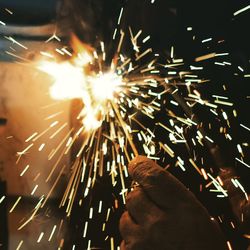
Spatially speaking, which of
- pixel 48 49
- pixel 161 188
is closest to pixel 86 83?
pixel 48 49

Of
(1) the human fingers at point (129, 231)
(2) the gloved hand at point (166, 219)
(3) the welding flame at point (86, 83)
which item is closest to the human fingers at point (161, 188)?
(2) the gloved hand at point (166, 219)

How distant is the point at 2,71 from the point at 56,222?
630 mm

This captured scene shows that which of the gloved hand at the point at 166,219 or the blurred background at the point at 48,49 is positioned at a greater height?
the blurred background at the point at 48,49

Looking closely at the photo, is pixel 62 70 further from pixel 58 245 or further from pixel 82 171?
pixel 58 245

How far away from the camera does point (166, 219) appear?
4.61ft

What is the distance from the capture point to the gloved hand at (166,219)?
4.60 ft

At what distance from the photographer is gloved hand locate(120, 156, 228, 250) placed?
4.60 ft

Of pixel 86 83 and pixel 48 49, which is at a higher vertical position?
pixel 48 49

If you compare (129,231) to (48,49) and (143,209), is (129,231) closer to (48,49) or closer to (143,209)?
(143,209)

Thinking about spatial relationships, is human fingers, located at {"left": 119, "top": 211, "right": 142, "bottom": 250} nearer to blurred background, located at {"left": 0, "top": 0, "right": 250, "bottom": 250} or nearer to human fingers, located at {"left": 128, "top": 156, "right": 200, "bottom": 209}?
human fingers, located at {"left": 128, "top": 156, "right": 200, "bottom": 209}

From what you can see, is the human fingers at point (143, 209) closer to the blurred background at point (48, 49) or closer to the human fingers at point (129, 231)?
the human fingers at point (129, 231)

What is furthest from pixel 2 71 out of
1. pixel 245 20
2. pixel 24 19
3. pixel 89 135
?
pixel 245 20

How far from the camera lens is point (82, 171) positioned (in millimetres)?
1873

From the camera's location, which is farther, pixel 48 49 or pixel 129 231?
pixel 48 49
